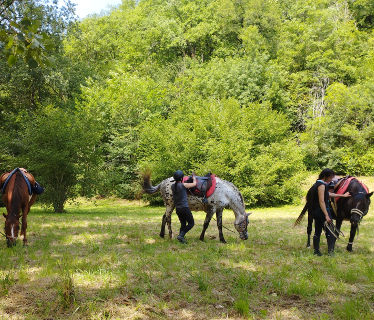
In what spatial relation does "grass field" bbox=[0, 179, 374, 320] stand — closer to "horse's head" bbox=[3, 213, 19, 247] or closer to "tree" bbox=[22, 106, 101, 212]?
"horse's head" bbox=[3, 213, 19, 247]

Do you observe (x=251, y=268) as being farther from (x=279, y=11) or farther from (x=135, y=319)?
(x=279, y=11)

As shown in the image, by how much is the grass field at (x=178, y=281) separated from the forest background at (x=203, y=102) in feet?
43.3

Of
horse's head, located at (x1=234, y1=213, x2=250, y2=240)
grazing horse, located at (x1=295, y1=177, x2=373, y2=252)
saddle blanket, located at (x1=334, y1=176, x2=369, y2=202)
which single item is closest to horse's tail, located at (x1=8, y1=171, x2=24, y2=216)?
horse's head, located at (x1=234, y1=213, x2=250, y2=240)

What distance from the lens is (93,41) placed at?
47.2m

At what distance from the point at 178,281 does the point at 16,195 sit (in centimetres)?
431

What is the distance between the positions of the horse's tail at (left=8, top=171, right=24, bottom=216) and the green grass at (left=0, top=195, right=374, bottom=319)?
86 cm

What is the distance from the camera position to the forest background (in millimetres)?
Result: 21797

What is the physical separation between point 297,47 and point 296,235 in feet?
103

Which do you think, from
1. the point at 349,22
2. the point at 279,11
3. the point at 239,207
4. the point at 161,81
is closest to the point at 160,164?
the point at 239,207

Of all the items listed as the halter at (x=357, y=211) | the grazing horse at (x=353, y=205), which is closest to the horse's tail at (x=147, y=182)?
the grazing horse at (x=353, y=205)

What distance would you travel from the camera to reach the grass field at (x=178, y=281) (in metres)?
4.35

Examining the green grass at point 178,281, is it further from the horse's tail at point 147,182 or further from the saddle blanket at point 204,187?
the horse's tail at point 147,182

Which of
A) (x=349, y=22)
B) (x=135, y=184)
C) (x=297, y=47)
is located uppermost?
(x=349, y=22)

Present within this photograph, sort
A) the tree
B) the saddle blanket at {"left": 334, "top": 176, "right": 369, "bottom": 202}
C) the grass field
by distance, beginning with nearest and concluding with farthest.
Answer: the grass field
the saddle blanket at {"left": 334, "top": 176, "right": 369, "bottom": 202}
the tree
